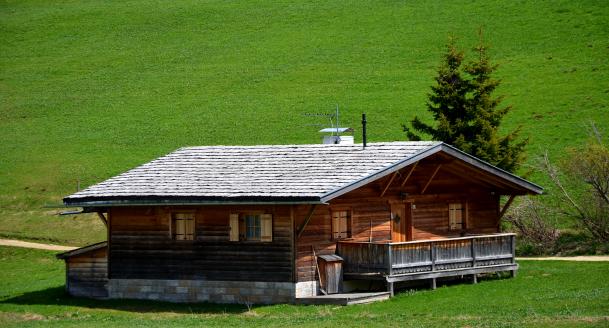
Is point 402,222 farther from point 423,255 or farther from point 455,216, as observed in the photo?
point 423,255

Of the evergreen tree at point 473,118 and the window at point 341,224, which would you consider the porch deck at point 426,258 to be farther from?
the evergreen tree at point 473,118

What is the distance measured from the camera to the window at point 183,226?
3369 cm

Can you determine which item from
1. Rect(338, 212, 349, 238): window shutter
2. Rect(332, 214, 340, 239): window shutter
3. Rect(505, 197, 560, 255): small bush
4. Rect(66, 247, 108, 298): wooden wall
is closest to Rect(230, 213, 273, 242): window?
Rect(332, 214, 340, 239): window shutter

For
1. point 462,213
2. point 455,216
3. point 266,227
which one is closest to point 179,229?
point 266,227

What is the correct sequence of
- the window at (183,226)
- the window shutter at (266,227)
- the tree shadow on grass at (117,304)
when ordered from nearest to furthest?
the tree shadow on grass at (117,304), the window shutter at (266,227), the window at (183,226)

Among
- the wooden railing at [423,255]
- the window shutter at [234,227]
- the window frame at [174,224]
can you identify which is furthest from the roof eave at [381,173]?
the window frame at [174,224]

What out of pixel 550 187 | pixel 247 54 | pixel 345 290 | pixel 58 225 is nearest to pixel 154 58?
pixel 247 54

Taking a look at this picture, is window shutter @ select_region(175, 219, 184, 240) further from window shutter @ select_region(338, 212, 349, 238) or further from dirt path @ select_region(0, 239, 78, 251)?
dirt path @ select_region(0, 239, 78, 251)

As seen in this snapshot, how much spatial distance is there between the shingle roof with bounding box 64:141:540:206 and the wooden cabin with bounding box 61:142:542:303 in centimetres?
5

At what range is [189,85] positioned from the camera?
79.6 metres

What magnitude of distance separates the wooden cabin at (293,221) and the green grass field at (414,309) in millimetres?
833

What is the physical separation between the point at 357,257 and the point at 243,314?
4196 mm

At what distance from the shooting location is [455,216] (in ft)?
119

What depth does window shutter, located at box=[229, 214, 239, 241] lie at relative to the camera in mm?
32750
